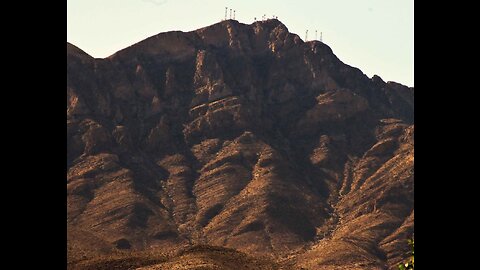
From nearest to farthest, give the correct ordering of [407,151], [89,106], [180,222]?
1. [180,222]
2. [407,151]
3. [89,106]

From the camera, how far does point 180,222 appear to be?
13525 centimetres

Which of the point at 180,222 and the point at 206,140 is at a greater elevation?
the point at 206,140

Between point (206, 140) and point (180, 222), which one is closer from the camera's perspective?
point (180, 222)

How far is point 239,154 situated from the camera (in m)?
157

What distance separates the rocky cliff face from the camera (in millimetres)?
125438

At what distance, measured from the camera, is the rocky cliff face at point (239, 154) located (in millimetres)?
125438
